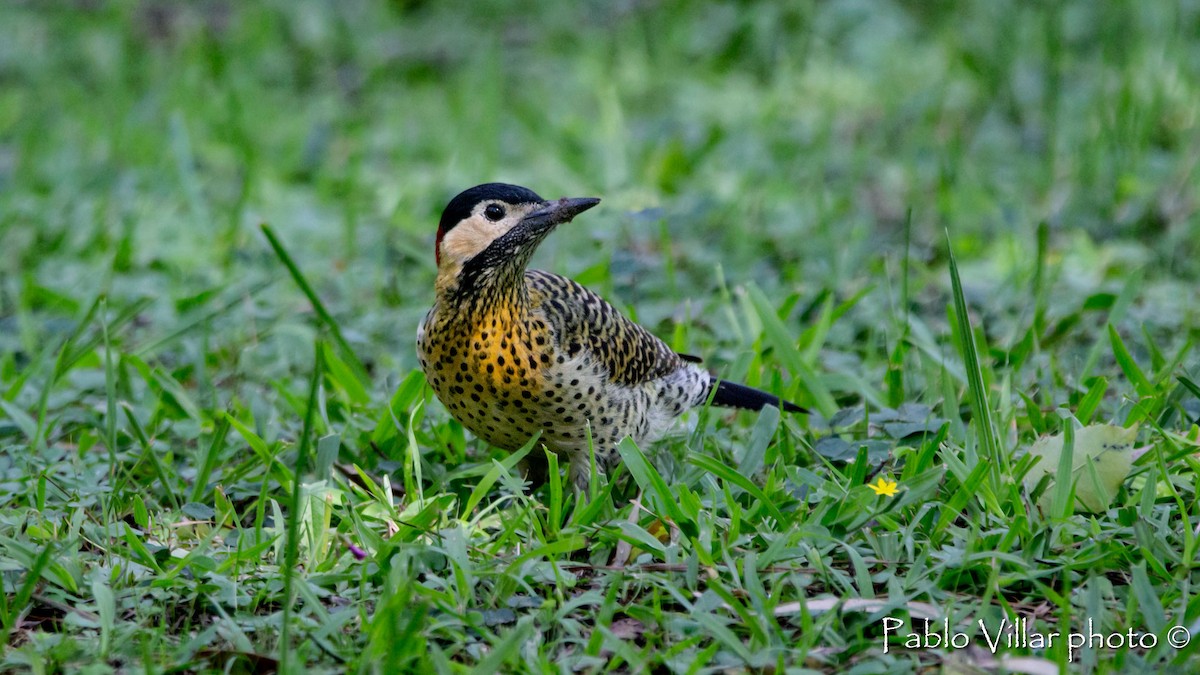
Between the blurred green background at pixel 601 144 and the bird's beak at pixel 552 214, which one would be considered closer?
the bird's beak at pixel 552 214

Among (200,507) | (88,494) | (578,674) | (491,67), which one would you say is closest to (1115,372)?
(578,674)

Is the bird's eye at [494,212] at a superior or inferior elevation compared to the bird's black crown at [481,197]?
inferior

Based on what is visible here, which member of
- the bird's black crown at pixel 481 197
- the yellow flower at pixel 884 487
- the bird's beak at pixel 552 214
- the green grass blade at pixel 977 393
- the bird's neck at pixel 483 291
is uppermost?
the bird's black crown at pixel 481 197

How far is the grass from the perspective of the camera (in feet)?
10.2

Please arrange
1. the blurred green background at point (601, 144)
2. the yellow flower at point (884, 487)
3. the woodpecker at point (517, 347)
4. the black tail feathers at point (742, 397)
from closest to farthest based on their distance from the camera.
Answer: the yellow flower at point (884, 487) → the woodpecker at point (517, 347) → the black tail feathers at point (742, 397) → the blurred green background at point (601, 144)

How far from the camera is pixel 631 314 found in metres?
4.87

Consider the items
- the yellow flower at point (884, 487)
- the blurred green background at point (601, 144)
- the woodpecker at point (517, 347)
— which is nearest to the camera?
the yellow flower at point (884, 487)

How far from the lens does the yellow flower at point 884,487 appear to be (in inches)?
137

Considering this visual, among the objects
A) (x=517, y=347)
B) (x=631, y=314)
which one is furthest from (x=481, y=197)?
(x=631, y=314)

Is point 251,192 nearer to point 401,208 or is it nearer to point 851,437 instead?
point 401,208

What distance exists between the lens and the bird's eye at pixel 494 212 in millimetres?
3826

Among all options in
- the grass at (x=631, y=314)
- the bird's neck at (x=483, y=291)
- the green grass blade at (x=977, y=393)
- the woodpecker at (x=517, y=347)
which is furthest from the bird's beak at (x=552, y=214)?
the green grass blade at (x=977, y=393)

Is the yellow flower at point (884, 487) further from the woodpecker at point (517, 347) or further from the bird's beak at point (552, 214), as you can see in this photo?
the bird's beak at point (552, 214)

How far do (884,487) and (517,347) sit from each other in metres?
1.07
